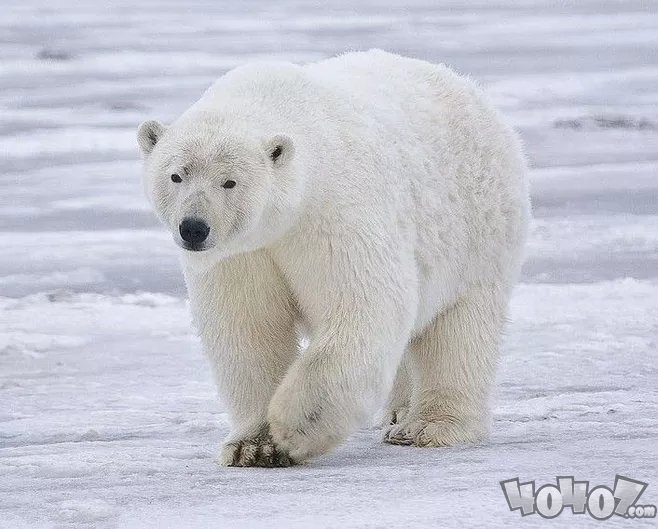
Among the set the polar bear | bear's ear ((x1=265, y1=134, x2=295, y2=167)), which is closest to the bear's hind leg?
the polar bear

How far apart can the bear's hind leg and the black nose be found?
1.42 m

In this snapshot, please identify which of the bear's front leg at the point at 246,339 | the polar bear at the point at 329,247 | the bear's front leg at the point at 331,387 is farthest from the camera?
the bear's front leg at the point at 246,339

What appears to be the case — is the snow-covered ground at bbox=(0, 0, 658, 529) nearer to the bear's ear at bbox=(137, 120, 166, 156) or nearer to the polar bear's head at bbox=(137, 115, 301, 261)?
the polar bear's head at bbox=(137, 115, 301, 261)

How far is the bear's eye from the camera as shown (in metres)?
4.30

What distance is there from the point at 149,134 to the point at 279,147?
43 centimetres

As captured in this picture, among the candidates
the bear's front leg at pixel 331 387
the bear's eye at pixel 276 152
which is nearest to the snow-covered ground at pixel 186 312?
the bear's front leg at pixel 331 387

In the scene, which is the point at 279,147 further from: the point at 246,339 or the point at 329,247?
the point at 246,339

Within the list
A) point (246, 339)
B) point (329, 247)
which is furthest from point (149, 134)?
point (246, 339)

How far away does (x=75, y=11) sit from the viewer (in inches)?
743

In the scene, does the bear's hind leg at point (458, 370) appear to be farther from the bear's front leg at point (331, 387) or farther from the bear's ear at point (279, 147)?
the bear's ear at point (279, 147)

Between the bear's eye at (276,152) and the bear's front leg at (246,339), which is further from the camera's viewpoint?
the bear's front leg at (246,339)

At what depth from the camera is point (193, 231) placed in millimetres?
4125

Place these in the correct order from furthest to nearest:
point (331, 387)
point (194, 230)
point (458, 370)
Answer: point (458, 370)
point (331, 387)
point (194, 230)

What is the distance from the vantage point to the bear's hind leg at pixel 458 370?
522cm
